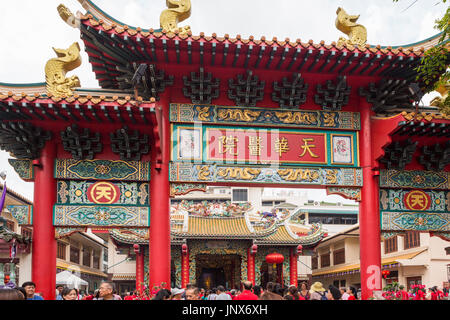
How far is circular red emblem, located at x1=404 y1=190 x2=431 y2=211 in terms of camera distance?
972cm

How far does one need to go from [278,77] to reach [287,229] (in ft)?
49.1

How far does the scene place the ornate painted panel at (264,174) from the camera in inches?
355

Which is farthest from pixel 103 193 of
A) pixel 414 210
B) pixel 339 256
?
pixel 339 256

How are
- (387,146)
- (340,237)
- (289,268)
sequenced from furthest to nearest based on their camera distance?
(340,237)
(289,268)
(387,146)

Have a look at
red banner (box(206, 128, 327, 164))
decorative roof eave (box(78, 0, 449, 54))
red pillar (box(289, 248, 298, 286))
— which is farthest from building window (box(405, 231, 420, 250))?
decorative roof eave (box(78, 0, 449, 54))

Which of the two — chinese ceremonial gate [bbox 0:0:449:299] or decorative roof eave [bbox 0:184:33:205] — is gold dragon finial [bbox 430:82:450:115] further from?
decorative roof eave [bbox 0:184:33:205]

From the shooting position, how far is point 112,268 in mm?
31891

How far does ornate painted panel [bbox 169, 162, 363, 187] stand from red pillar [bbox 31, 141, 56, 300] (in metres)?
2.28

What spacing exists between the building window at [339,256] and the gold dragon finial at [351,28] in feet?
81.4

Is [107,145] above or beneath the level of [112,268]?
above
